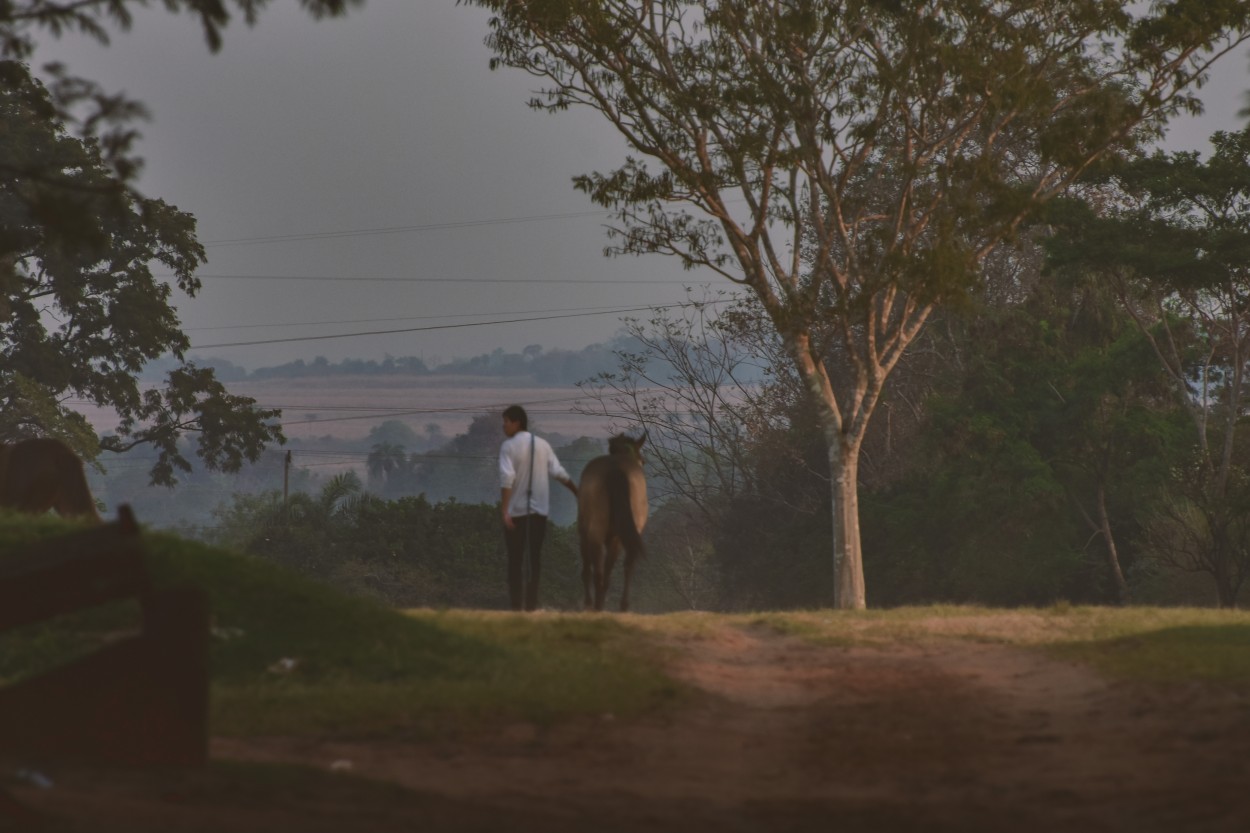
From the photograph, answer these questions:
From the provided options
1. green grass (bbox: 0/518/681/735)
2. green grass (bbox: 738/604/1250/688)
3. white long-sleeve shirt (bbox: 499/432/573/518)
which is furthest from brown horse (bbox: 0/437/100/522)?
green grass (bbox: 738/604/1250/688)

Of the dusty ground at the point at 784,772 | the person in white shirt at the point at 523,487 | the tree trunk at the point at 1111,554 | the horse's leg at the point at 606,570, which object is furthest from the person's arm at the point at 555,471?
the tree trunk at the point at 1111,554

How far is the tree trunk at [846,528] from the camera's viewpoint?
80.1 feet

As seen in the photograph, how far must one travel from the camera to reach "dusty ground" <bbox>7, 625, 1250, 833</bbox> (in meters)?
6.09

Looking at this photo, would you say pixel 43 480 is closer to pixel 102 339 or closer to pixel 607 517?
pixel 607 517

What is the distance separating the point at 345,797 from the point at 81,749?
136cm

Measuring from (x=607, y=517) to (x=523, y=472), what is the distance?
1399 millimetres

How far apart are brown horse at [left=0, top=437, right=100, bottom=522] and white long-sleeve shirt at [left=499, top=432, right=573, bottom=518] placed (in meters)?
6.02

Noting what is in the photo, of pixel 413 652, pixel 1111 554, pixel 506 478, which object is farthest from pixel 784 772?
pixel 1111 554

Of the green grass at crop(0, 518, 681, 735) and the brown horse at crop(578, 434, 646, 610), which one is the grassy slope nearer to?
the green grass at crop(0, 518, 681, 735)

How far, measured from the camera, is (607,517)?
16.8 metres

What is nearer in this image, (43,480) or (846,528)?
(43,480)

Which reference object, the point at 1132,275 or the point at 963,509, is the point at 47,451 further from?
the point at 963,509

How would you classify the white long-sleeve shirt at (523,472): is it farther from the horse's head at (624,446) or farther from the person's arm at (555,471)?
the horse's head at (624,446)

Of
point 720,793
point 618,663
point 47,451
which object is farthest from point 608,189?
point 720,793
